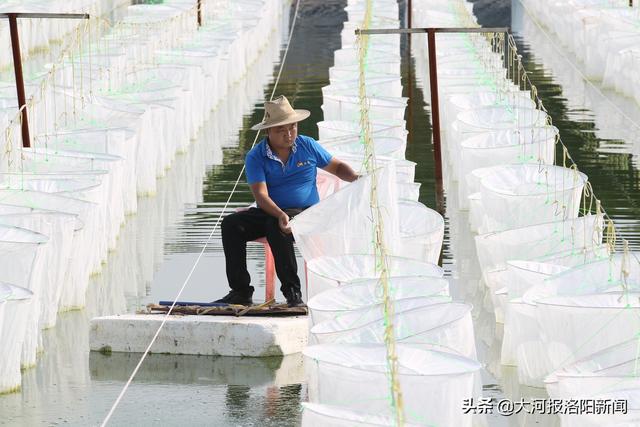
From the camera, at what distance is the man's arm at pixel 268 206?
782 cm

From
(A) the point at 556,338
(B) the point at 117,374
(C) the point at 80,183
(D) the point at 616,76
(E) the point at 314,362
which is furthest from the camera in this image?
(D) the point at 616,76

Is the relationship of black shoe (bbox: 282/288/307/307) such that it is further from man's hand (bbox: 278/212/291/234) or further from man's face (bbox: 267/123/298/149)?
man's face (bbox: 267/123/298/149)

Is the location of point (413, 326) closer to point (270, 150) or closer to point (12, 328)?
point (12, 328)

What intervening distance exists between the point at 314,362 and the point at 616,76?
12590 mm

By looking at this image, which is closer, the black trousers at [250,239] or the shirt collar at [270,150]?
the black trousers at [250,239]

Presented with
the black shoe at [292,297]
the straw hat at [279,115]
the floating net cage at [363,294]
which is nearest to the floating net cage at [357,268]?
the floating net cage at [363,294]

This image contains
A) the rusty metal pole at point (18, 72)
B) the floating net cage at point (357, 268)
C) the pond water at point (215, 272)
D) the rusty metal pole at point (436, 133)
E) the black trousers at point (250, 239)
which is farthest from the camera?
the rusty metal pole at point (436, 133)

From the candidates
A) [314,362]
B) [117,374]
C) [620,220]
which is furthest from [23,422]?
[620,220]

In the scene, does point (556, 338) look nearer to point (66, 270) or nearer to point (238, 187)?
point (66, 270)

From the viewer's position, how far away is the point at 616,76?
17625 mm

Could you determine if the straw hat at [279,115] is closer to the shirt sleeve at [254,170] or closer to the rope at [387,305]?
the shirt sleeve at [254,170]

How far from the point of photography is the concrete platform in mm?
7512

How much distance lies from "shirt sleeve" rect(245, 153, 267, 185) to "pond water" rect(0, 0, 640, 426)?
1052mm

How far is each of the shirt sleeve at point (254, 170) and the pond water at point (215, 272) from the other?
3.45ft
